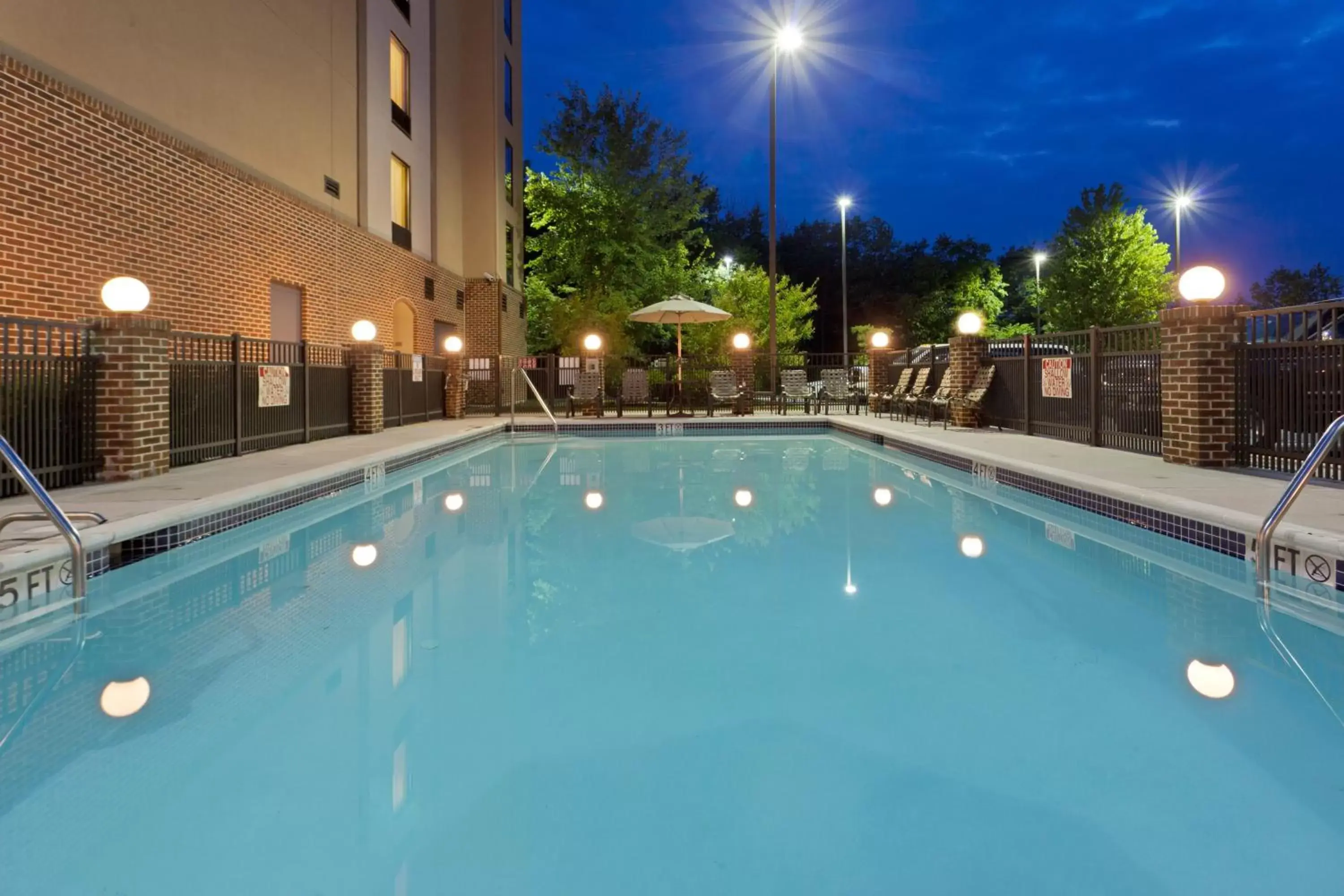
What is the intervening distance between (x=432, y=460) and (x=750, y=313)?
18.8 metres

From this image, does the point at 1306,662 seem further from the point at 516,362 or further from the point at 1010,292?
the point at 1010,292

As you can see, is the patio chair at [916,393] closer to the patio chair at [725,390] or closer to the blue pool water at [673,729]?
the patio chair at [725,390]

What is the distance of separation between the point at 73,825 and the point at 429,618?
1898 mm

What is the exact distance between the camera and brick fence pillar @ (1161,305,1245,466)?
7738mm

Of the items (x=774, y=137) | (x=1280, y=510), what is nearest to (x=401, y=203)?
(x=774, y=137)

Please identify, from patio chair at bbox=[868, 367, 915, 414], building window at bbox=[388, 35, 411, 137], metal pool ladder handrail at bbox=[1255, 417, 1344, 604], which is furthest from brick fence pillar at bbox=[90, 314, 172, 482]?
patio chair at bbox=[868, 367, 915, 414]

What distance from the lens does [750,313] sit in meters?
28.5

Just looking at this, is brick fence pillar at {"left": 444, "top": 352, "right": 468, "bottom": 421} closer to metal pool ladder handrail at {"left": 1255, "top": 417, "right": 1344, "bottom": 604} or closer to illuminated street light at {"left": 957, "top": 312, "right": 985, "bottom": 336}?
illuminated street light at {"left": 957, "top": 312, "right": 985, "bottom": 336}

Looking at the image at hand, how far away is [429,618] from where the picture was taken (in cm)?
397

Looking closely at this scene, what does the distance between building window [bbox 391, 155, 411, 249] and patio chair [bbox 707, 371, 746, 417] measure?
295 inches

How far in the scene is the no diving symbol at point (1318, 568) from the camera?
166 inches

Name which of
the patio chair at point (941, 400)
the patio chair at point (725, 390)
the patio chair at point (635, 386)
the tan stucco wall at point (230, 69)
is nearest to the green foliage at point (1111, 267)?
the patio chair at point (725, 390)

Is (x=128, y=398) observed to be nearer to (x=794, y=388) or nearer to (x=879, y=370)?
(x=794, y=388)

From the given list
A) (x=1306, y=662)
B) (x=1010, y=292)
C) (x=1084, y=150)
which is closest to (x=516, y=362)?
(x=1306, y=662)
